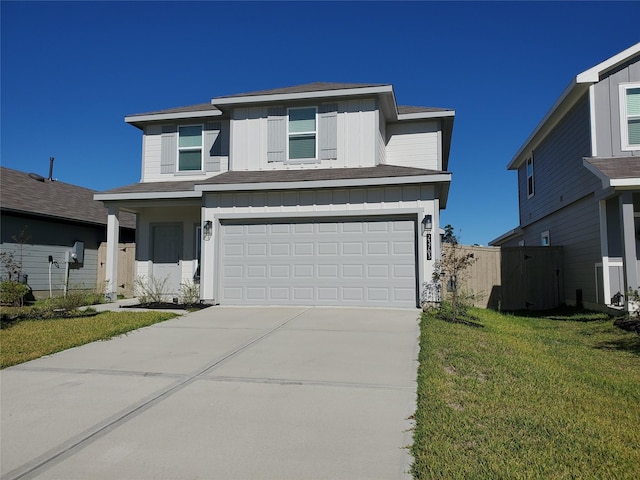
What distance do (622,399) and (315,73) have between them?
1377 centimetres

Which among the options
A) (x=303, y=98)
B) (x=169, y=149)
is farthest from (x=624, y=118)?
(x=169, y=149)

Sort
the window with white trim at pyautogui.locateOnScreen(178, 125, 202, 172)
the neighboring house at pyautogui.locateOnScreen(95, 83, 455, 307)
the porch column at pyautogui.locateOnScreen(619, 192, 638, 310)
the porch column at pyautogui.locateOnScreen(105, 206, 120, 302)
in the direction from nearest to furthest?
the porch column at pyautogui.locateOnScreen(619, 192, 638, 310) < the neighboring house at pyautogui.locateOnScreen(95, 83, 455, 307) < the porch column at pyautogui.locateOnScreen(105, 206, 120, 302) < the window with white trim at pyautogui.locateOnScreen(178, 125, 202, 172)

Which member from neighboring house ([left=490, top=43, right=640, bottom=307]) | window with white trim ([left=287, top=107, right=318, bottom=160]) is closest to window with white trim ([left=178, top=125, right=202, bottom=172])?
window with white trim ([left=287, top=107, right=318, bottom=160])

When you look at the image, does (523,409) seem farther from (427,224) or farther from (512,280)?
(512,280)

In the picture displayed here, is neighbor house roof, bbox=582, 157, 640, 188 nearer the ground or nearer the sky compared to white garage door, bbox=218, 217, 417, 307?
nearer the sky

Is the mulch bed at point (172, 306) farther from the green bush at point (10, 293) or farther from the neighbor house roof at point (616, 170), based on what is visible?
the neighbor house roof at point (616, 170)

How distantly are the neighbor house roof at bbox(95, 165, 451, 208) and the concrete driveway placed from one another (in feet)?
13.7

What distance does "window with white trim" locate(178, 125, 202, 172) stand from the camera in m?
13.4

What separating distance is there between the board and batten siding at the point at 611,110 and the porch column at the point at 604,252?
1.45 m

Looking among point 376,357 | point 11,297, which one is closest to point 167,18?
point 11,297

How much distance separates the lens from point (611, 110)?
10867 millimetres

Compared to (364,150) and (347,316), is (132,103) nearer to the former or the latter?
(364,150)

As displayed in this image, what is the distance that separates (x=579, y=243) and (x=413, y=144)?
5569 millimetres

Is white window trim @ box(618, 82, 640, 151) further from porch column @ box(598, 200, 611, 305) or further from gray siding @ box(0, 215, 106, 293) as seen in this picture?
gray siding @ box(0, 215, 106, 293)
